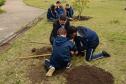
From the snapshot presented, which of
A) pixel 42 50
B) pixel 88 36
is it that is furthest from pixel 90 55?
pixel 42 50

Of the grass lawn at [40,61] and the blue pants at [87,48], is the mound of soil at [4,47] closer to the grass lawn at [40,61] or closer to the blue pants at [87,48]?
the grass lawn at [40,61]

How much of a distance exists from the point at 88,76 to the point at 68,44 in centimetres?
113

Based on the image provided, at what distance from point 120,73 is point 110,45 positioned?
315cm

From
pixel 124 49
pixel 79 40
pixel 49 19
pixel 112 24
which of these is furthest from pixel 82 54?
pixel 49 19

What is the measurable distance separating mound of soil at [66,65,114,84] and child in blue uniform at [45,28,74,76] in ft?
1.15

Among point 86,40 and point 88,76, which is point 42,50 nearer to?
point 86,40

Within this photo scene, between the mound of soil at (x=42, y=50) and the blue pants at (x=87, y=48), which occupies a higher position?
the blue pants at (x=87, y=48)

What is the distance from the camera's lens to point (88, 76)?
8188 millimetres

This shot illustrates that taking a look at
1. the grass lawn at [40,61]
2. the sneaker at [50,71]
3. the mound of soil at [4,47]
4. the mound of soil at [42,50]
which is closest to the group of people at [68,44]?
the sneaker at [50,71]

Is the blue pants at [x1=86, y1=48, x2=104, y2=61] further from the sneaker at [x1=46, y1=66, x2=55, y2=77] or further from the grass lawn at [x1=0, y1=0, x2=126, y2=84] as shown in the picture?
the sneaker at [x1=46, y1=66, x2=55, y2=77]

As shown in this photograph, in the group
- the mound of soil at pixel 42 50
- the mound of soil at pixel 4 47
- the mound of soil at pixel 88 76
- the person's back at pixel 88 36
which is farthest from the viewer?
the mound of soil at pixel 4 47

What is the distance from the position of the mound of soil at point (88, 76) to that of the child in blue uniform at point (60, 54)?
35 centimetres

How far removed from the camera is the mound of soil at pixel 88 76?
7.93 meters

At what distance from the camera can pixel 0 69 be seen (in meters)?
9.21
